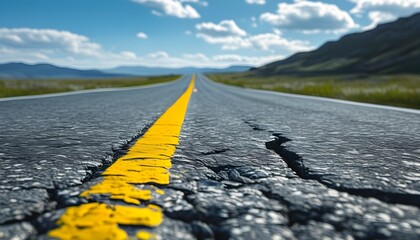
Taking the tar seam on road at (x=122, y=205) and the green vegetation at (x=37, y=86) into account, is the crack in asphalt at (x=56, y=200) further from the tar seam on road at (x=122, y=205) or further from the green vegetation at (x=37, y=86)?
the green vegetation at (x=37, y=86)

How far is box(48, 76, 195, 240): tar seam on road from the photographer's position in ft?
3.21

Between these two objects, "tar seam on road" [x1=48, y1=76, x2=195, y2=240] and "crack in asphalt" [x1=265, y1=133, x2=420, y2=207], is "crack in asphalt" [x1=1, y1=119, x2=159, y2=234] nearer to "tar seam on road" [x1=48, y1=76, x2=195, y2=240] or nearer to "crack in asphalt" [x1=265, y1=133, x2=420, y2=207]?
"tar seam on road" [x1=48, y1=76, x2=195, y2=240]

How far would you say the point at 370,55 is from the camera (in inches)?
3713

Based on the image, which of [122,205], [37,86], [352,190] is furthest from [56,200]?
[37,86]

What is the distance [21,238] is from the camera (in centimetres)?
95

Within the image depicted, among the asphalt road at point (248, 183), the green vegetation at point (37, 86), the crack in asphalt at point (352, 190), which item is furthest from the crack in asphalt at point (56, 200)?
the green vegetation at point (37, 86)

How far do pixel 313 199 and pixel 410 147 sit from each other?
162 cm

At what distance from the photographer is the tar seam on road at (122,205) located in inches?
38.5

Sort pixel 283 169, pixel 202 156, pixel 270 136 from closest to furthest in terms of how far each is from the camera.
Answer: pixel 283 169
pixel 202 156
pixel 270 136

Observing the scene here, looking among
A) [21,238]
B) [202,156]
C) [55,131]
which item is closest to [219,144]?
[202,156]

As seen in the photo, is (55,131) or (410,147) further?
(55,131)

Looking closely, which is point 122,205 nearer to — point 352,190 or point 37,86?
point 352,190

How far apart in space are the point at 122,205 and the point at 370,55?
4095 inches

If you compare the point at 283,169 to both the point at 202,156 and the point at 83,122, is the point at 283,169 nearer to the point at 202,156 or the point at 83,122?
the point at 202,156
